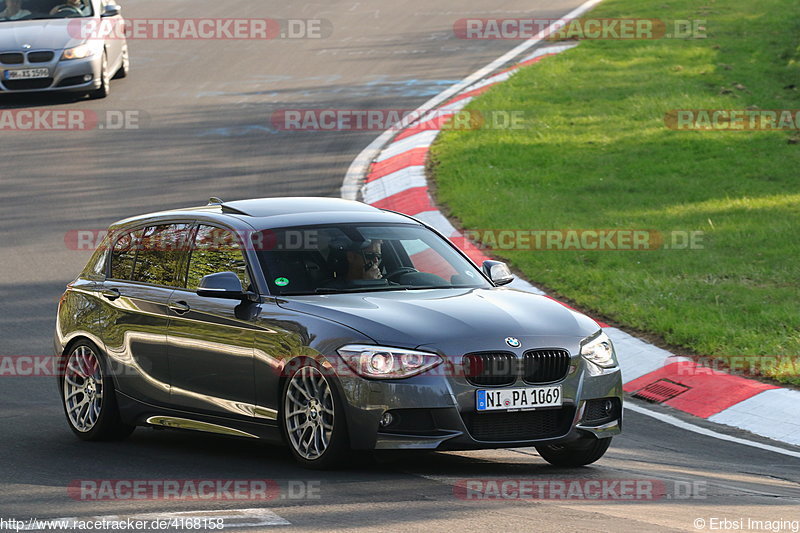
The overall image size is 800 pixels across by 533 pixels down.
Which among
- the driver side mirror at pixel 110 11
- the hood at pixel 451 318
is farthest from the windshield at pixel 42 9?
the hood at pixel 451 318

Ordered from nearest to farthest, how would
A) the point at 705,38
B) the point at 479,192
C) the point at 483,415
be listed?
the point at 483,415, the point at 479,192, the point at 705,38

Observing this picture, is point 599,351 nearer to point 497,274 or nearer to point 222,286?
point 497,274

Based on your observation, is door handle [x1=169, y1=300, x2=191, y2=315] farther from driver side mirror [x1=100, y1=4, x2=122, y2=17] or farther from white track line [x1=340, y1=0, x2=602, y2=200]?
driver side mirror [x1=100, y1=4, x2=122, y2=17]

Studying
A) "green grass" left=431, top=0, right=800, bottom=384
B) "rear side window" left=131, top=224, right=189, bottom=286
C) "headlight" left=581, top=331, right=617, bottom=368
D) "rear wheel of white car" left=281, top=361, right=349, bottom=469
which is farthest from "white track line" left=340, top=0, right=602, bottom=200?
"rear wheel of white car" left=281, top=361, right=349, bottom=469

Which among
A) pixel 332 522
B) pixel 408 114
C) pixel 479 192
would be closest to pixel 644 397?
pixel 332 522

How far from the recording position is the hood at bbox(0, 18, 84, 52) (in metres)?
21.4

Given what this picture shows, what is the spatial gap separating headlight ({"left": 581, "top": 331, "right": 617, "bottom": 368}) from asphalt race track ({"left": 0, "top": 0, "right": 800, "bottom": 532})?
0.69 m

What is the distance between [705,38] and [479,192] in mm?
10341

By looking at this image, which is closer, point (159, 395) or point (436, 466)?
point (436, 466)

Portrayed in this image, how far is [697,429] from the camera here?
10555 millimetres

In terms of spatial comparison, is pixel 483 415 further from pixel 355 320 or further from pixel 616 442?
pixel 616 442

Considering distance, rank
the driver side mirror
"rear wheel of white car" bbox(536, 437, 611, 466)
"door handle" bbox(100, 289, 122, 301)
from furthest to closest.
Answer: the driver side mirror
"door handle" bbox(100, 289, 122, 301)
"rear wheel of white car" bbox(536, 437, 611, 466)

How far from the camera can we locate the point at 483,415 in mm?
7840

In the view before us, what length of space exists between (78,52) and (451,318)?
599 inches
